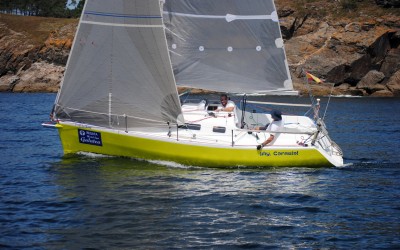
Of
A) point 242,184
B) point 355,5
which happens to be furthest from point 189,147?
point 355,5

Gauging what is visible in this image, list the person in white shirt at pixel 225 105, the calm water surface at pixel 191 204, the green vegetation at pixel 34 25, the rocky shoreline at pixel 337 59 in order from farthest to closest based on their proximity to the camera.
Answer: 1. the green vegetation at pixel 34 25
2. the rocky shoreline at pixel 337 59
3. the person in white shirt at pixel 225 105
4. the calm water surface at pixel 191 204

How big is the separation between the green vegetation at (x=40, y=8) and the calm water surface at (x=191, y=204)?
4044 inches

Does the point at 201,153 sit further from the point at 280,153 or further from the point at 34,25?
the point at 34,25

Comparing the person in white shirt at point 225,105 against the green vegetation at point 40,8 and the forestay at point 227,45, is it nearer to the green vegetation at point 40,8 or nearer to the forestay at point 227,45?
the forestay at point 227,45

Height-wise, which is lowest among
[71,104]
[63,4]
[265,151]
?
[265,151]

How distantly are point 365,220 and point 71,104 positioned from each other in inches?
445

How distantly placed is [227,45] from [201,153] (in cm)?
415

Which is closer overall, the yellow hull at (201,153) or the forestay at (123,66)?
the yellow hull at (201,153)

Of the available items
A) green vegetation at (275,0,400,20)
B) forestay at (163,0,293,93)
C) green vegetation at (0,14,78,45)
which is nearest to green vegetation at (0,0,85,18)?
green vegetation at (0,14,78,45)

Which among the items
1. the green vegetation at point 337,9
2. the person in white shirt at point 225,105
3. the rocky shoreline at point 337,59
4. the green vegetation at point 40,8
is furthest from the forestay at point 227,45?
the green vegetation at point 40,8

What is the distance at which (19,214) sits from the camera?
14477mm

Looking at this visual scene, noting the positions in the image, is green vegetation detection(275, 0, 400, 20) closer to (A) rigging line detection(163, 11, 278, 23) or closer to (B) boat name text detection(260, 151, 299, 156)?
(A) rigging line detection(163, 11, 278, 23)

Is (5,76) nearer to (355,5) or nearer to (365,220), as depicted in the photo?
(355,5)

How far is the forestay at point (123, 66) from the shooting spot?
65.4 ft
